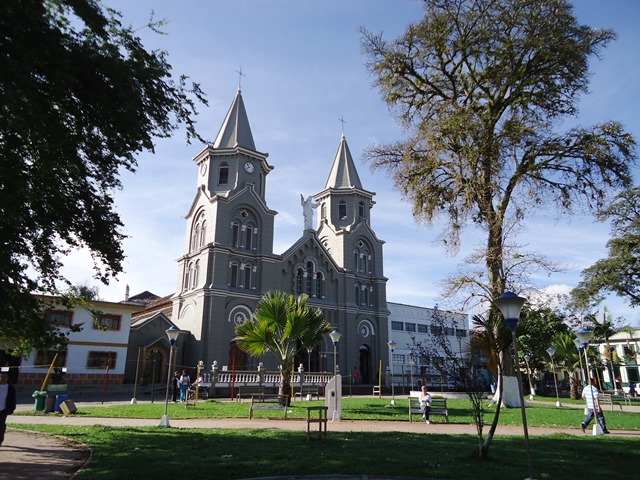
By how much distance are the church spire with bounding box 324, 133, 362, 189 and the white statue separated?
13.9 feet

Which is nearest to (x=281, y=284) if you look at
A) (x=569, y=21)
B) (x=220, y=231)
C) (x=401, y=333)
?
(x=220, y=231)

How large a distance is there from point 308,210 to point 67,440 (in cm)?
3764

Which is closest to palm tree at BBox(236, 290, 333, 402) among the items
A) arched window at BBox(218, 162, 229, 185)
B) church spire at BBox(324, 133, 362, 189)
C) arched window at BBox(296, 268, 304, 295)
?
arched window at BBox(296, 268, 304, 295)

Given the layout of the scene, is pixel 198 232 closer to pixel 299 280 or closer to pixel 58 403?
pixel 299 280

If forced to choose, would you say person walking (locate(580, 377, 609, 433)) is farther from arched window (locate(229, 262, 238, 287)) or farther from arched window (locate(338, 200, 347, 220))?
arched window (locate(338, 200, 347, 220))

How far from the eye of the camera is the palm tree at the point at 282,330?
21.8 meters

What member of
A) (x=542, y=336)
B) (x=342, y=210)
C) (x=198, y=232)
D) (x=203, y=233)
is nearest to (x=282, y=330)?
(x=203, y=233)

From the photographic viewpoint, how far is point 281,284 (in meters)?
43.2

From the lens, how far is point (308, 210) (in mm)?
48219

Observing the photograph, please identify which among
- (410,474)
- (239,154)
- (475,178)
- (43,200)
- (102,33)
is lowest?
(410,474)

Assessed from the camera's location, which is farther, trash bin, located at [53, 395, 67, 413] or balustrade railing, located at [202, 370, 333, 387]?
balustrade railing, located at [202, 370, 333, 387]

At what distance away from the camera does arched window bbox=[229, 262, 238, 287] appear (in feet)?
131

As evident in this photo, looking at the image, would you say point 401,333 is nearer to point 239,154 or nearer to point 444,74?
point 239,154

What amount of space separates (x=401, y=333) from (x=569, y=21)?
4616 cm
